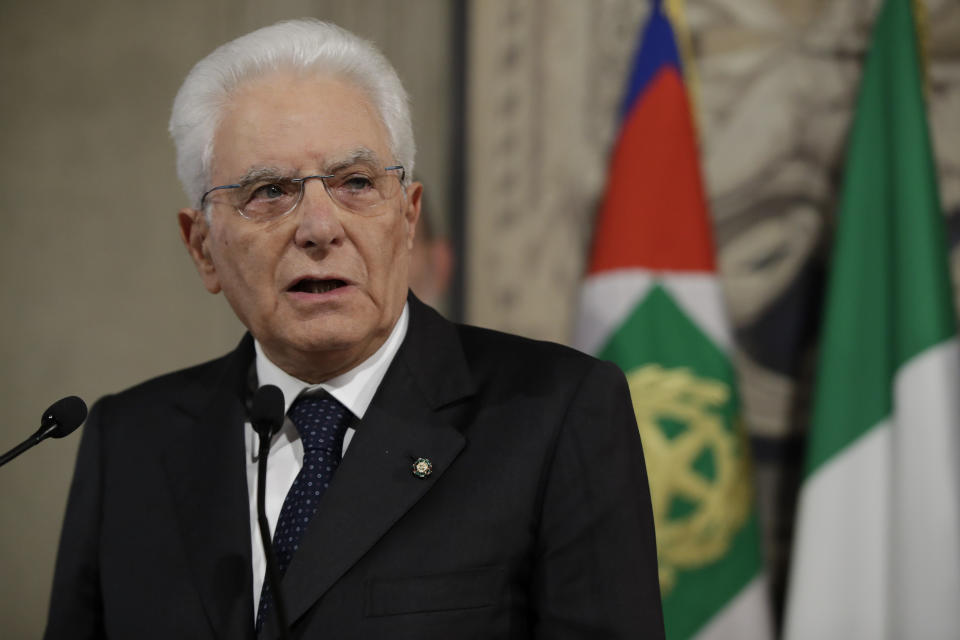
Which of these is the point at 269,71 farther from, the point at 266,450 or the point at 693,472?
the point at 693,472

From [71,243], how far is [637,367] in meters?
2.07

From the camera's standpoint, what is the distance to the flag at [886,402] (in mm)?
2621

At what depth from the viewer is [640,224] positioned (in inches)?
120

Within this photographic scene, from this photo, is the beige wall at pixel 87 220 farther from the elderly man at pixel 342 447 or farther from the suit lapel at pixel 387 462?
the suit lapel at pixel 387 462

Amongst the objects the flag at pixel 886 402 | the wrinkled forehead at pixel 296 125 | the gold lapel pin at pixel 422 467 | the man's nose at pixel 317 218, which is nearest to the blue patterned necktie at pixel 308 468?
the gold lapel pin at pixel 422 467

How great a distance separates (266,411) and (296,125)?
0.44 meters

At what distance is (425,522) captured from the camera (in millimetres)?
1342

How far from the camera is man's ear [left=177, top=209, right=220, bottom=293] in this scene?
1590 millimetres

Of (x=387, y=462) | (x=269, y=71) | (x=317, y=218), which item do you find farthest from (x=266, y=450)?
(x=269, y=71)

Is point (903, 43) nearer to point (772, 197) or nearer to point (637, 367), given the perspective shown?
point (772, 197)

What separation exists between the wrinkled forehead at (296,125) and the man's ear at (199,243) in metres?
0.14

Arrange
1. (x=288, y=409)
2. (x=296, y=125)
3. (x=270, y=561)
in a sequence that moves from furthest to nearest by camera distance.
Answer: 1. (x=288, y=409)
2. (x=296, y=125)
3. (x=270, y=561)

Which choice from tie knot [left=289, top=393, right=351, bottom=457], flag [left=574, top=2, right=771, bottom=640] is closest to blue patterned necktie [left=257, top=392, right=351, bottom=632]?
tie knot [left=289, top=393, right=351, bottom=457]

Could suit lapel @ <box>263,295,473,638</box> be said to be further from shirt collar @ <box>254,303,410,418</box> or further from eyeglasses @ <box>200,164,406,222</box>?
eyeglasses @ <box>200,164,406,222</box>
